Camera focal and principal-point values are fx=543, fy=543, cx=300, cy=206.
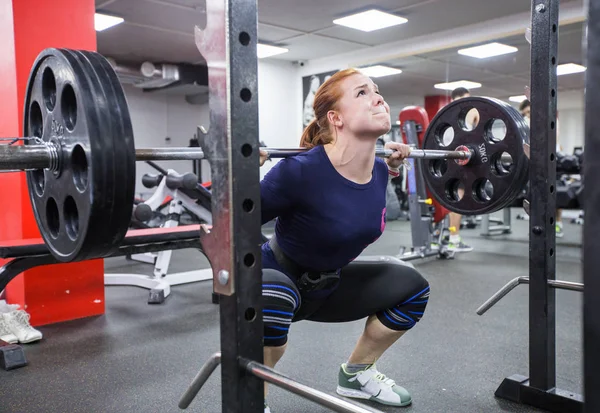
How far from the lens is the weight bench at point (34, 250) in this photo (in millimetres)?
2289

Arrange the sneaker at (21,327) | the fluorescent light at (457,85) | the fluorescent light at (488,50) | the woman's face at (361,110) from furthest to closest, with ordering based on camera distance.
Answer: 1. the fluorescent light at (457,85)
2. the fluorescent light at (488,50)
3. the sneaker at (21,327)
4. the woman's face at (361,110)

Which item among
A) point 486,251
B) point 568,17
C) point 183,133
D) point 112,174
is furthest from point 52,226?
point 183,133

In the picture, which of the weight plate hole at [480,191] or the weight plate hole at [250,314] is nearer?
the weight plate hole at [250,314]

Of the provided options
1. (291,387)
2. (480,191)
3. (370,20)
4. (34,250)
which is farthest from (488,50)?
(291,387)

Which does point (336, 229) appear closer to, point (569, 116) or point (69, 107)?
point (69, 107)

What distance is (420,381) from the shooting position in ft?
6.87

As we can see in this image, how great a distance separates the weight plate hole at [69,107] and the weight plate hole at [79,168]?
59 millimetres

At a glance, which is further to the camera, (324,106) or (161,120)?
(161,120)

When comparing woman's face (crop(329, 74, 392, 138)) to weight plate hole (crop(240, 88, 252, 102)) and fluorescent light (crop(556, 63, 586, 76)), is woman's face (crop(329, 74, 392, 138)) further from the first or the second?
fluorescent light (crop(556, 63, 586, 76))

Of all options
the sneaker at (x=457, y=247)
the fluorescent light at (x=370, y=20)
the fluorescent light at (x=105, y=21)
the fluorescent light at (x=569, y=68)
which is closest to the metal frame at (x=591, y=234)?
the sneaker at (x=457, y=247)

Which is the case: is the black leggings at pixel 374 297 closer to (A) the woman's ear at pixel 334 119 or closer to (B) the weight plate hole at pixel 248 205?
(A) the woman's ear at pixel 334 119

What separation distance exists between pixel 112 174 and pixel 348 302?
945mm

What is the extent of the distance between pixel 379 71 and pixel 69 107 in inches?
265

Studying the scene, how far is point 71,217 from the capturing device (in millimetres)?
1185
